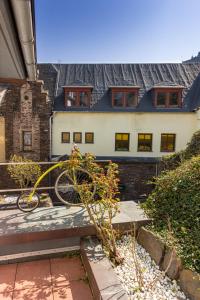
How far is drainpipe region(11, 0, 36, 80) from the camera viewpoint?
1.72 metres

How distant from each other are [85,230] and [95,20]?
9124 millimetres

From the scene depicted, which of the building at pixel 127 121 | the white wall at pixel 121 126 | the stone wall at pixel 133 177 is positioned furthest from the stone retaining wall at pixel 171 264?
the white wall at pixel 121 126

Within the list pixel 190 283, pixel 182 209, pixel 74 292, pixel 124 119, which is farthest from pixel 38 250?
pixel 124 119

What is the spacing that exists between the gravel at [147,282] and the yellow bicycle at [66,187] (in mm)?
1035

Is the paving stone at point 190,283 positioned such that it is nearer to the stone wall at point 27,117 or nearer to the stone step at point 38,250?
the stone step at point 38,250

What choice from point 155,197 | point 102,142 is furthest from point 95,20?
point 155,197

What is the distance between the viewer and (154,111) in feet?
43.2

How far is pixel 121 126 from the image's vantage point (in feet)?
43.6

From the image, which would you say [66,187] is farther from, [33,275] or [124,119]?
[124,119]

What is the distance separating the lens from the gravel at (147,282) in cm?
215

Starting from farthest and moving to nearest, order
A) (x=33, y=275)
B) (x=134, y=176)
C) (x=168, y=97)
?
(x=168, y=97), (x=134, y=176), (x=33, y=275)

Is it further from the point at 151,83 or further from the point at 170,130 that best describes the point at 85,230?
the point at 151,83

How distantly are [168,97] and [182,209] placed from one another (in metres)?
11.7

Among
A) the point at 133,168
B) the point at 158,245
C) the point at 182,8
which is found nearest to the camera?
the point at 158,245
